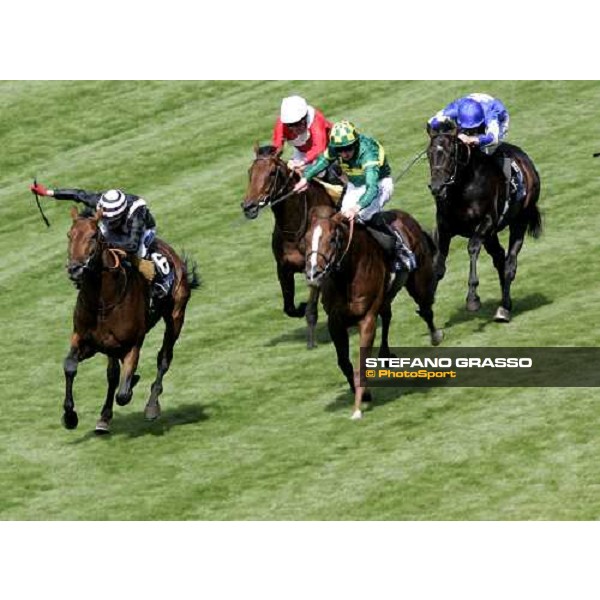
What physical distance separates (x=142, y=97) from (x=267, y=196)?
1846 cm

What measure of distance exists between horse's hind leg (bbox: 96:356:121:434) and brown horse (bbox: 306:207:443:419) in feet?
8.62

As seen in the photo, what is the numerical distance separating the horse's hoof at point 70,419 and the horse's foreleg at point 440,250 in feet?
20.2

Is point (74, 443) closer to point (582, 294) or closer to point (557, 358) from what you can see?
point (557, 358)

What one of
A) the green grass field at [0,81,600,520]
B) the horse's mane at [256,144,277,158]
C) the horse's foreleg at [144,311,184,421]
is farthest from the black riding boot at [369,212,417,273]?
the horse's foreleg at [144,311,184,421]

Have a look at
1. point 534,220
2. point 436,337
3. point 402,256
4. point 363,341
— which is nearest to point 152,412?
point 363,341

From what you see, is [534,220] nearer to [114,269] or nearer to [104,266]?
[114,269]

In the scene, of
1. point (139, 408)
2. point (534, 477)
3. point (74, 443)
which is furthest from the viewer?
point (139, 408)

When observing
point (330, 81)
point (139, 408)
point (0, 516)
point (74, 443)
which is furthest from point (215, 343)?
point (330, 81)

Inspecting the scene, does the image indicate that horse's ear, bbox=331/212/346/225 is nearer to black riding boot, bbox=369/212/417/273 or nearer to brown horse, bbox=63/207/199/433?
black riding boot, bbox=369/212/417/273

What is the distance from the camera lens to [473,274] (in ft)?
83.6

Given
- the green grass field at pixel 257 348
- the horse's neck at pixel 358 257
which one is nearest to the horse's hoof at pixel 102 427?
the green grass field at pixel 257 348

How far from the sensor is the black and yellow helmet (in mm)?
21812

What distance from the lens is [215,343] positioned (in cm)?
2645

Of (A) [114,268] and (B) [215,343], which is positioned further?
(B) [215,343]
